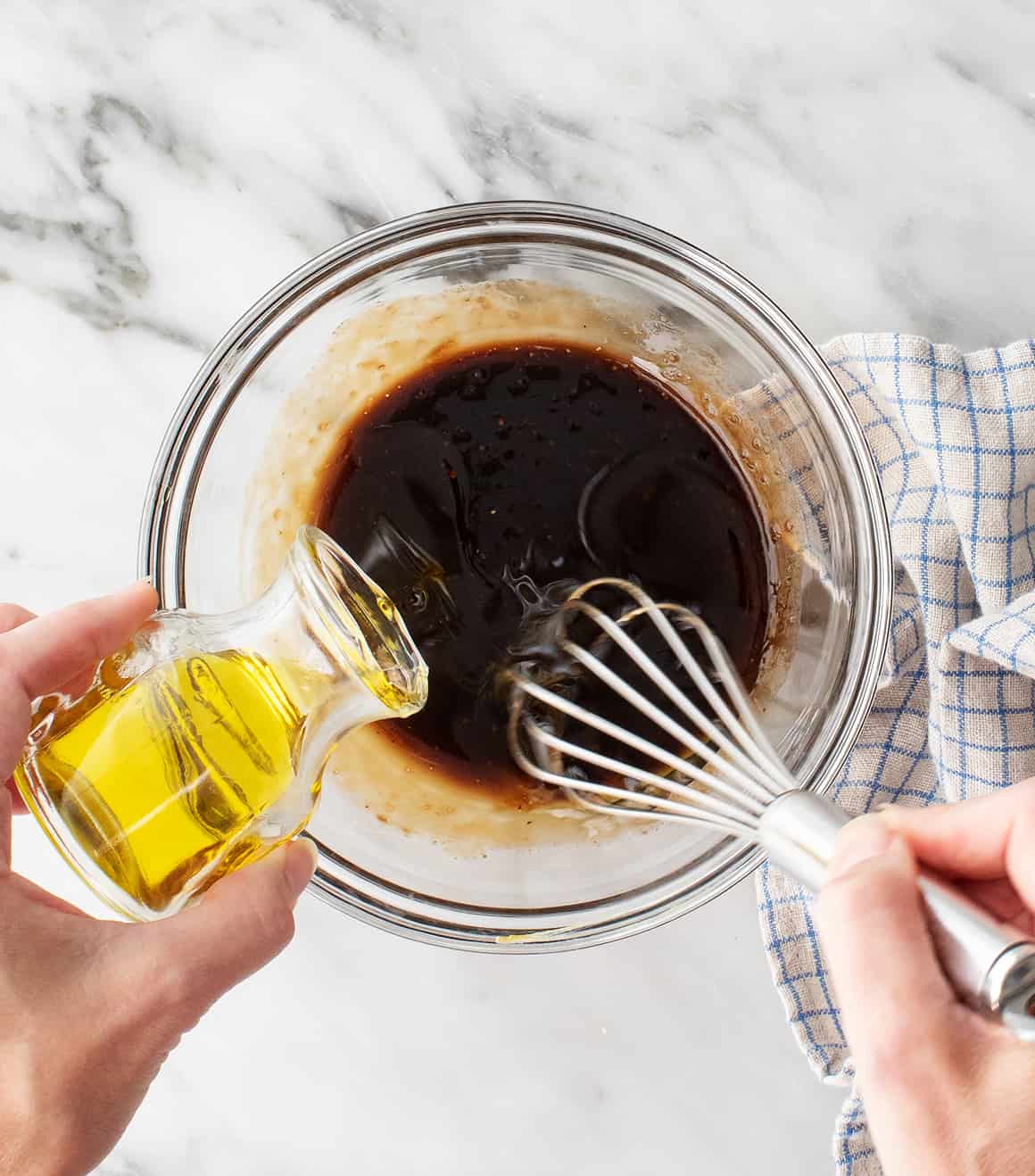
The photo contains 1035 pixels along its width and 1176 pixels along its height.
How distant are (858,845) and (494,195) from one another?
49 cm

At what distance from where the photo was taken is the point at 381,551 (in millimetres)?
668

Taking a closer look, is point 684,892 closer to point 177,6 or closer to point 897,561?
point 897,561

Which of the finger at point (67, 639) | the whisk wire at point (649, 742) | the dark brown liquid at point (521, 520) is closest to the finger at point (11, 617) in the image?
the finger at point (67, 639)

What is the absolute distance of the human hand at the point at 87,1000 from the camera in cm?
47

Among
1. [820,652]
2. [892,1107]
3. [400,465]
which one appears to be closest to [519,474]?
[400,465]

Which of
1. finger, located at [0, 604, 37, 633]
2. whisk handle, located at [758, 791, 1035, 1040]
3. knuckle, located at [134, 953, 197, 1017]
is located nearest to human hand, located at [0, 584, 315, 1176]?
knuckle, located at [134, 953, 197, 1017]

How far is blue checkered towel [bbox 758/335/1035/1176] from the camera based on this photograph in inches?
26.0

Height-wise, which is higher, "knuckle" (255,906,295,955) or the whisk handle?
the whisk handle

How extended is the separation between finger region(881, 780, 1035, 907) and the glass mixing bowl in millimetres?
109


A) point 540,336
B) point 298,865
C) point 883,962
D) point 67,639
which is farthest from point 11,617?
point 883,962

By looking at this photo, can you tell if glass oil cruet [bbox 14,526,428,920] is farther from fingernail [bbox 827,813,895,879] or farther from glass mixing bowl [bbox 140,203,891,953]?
fingernail [bbox 827,813,895,879]

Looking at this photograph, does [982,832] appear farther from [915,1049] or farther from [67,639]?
[67,639]

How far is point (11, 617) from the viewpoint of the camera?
606mm

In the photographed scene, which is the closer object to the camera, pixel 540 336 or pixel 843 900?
pixel 843 900
